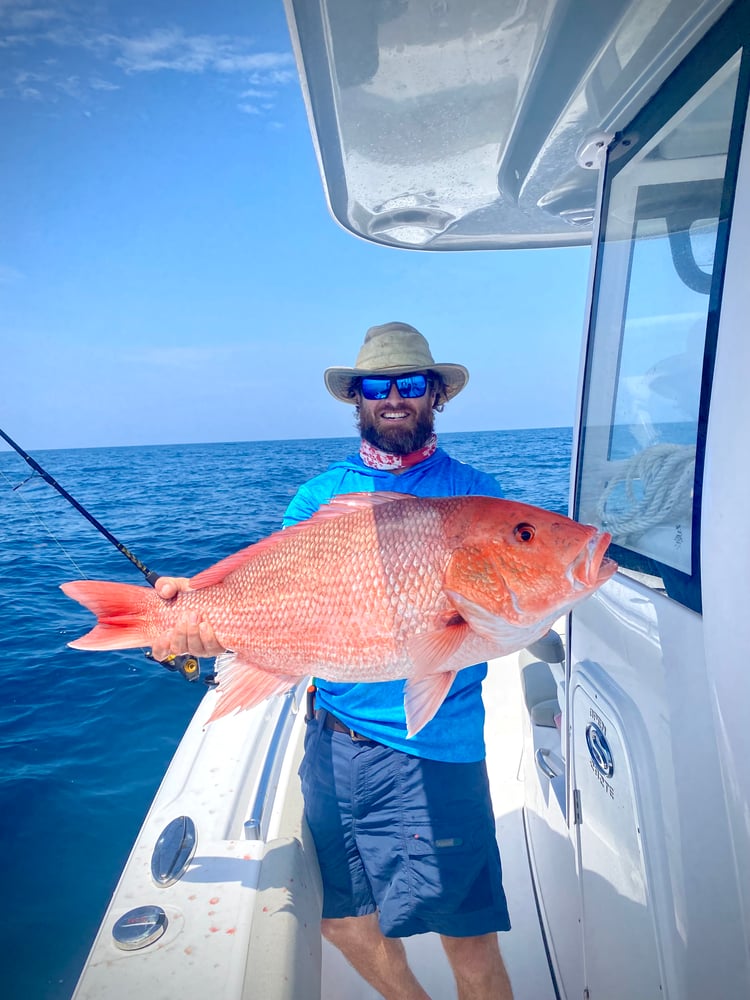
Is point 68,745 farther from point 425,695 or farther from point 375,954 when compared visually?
point 425,695

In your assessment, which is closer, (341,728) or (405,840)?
(405,840)

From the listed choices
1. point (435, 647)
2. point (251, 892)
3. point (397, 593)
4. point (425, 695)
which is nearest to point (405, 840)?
point (251, 892)

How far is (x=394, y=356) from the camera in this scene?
2.56 m

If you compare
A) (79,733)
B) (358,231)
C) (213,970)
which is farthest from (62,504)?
(213,970)

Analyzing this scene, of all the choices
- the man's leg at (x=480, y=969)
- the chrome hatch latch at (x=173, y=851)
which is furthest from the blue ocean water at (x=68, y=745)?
the man's leg at (x=480, y=969)

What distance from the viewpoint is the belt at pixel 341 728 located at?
2192mm

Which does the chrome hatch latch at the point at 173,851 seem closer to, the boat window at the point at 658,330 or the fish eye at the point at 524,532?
the fish eye at the point at 524,532

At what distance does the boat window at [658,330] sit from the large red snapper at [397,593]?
12.2 inches

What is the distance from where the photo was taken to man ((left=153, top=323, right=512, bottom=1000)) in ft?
6.76

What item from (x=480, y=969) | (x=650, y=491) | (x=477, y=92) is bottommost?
(x=480, y=969)

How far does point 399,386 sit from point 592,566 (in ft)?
4.78

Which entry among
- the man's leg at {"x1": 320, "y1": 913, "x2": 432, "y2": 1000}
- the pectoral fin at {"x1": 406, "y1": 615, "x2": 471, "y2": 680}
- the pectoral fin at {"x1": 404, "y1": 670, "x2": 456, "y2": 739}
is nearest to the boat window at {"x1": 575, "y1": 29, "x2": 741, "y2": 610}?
the pectoral fin at {"x1": 406, "y1": 615, "x2": 471, "y2": 680}

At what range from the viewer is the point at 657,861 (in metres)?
1.32

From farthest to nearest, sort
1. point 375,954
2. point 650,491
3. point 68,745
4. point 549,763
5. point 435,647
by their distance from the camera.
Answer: point 68,745
point 549,763
point 375,954
point 650,491
point 435,647
